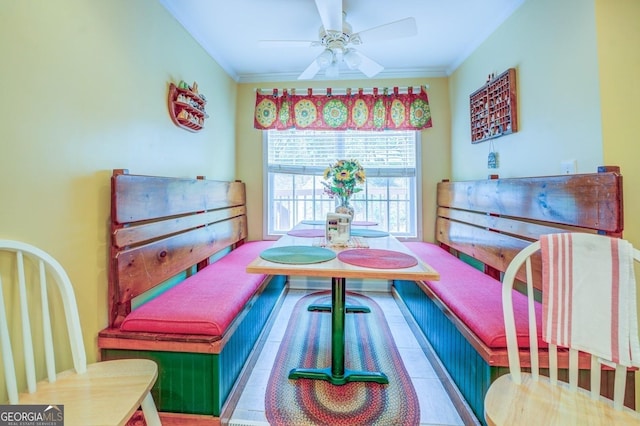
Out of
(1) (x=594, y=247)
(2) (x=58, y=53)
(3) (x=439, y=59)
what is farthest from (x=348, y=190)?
(3) (x=439, y=59)

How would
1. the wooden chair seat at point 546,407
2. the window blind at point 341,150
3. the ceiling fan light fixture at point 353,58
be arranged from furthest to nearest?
the window blind at point 341,150 < the ceiling fan light fixture at point 353,58 < the wooden chair seat at point 546,407

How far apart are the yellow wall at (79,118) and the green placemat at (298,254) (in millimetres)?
856

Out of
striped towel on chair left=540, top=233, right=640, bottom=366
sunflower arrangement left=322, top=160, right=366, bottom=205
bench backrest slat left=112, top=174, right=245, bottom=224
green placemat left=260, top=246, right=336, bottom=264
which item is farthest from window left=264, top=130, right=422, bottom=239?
striped towel on chair left=540, top=233, right=640, bottom=366

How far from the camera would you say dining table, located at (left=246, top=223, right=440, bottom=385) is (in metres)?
1.31

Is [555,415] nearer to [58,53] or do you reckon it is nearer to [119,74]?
[58,53]

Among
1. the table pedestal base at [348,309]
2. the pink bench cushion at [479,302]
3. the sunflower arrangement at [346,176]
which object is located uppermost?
the sunflower arrangement at [346,176]

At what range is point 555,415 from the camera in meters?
0.91

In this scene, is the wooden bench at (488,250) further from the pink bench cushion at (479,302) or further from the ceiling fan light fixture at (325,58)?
the ceiling fan light fixture at (325,58)

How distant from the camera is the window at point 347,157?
331 centimetres

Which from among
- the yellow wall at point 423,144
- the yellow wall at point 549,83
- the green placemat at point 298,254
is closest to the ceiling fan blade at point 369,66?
the yellow wall at point 423,144

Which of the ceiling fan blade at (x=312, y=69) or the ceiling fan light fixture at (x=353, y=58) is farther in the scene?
the ceiling fan blade at (x=312, y=69)

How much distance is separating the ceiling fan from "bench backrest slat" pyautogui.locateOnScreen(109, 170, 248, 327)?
128 cm

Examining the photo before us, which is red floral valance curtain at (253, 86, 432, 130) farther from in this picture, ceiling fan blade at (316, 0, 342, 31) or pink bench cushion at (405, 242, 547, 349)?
pink bench cushion at (405, 242, 547, 349)

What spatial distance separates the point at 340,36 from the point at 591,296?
2.01 meters
